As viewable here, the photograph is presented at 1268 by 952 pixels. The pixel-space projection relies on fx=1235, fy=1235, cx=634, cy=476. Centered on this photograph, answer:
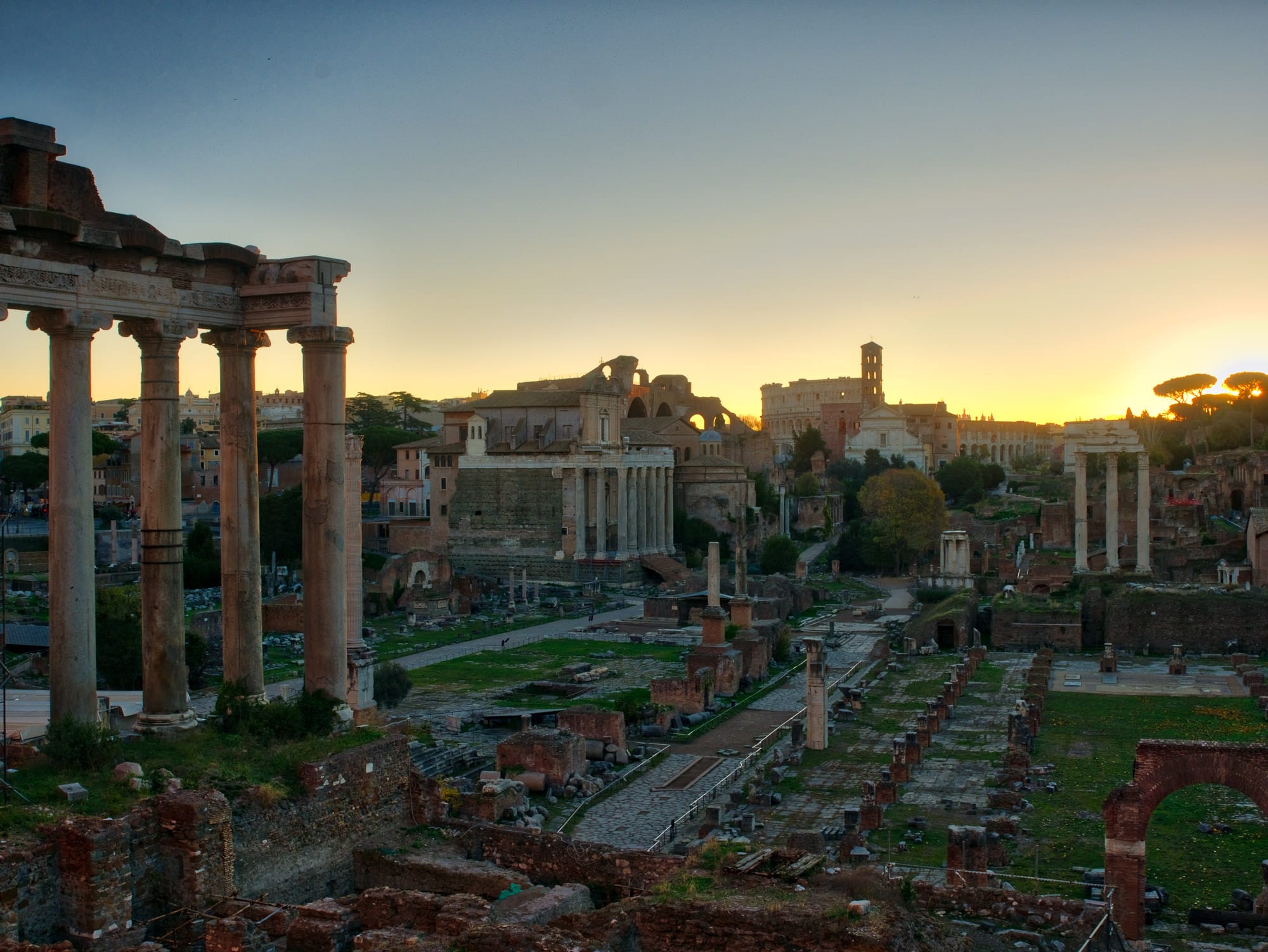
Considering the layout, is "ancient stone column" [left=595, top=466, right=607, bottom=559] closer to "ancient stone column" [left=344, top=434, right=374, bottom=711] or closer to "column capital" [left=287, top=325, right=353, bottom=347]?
"ancient stone column" [left=344, top=434, right=374, bottom=711]

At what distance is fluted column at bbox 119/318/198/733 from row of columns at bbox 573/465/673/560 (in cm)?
5051

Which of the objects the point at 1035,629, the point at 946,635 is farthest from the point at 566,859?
the point at 1035,629

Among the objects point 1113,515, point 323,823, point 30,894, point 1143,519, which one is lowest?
point 323,823

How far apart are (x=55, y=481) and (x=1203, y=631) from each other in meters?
36.3

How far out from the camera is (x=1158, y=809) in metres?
18.5

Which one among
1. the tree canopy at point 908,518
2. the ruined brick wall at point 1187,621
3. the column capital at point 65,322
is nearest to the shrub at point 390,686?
the column capital at point 65,322

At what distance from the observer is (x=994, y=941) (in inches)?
395

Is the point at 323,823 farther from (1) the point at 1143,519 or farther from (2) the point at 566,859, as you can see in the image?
(1) the point at 1143,519

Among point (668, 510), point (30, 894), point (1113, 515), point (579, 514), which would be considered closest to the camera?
point (30, 894)

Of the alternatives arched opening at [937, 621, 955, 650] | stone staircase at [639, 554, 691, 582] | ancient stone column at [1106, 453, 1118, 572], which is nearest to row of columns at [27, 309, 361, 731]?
arched opening at [937, 621, 955, 650]

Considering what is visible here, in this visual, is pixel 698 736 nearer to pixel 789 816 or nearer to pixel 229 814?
pixel 789 816

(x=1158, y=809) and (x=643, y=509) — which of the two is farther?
(x=643, y=509)

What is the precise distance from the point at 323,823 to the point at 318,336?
472 cm

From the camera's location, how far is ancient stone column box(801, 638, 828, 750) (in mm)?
24375
